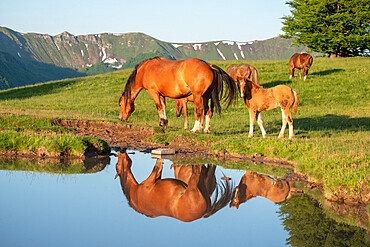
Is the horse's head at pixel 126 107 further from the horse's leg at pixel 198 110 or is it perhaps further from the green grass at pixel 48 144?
the green grass at pixel 48 144

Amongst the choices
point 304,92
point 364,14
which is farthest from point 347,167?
point 364,14

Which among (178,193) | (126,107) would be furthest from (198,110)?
(178,193)

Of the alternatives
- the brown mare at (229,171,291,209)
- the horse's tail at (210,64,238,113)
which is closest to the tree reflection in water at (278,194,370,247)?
the brown mare at (229,171,291,209)

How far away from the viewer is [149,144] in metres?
16.0

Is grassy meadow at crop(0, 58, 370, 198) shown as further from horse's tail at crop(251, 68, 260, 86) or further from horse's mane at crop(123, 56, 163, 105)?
horse's tail at crop(251, 68, 260, 86)

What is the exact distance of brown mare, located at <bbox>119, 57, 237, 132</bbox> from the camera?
16.3 metres

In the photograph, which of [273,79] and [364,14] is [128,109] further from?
[364,14]

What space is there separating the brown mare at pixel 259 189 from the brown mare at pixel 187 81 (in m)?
5.97

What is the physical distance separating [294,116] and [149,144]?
42.3ft

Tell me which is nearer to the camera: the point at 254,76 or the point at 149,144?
the point at 149,144

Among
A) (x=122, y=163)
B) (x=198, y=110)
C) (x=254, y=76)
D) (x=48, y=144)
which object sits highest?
(x=254, y=76)

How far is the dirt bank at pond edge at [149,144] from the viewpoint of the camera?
888 cm

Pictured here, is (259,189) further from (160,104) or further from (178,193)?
(160,104)

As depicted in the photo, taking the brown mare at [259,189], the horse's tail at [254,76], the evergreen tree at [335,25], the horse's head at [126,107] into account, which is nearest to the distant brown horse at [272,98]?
the brown mare at [259,189]
